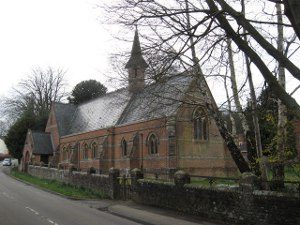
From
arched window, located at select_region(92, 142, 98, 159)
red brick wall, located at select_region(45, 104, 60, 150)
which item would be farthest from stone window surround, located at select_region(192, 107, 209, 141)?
red brick wall, located at select_region(45, 104, 60, 150)

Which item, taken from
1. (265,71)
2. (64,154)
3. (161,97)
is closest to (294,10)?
(265,71)

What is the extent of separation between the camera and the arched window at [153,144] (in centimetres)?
3472

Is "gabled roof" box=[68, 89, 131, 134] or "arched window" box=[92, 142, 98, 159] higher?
"gabled roof" box=[68, 89, 131, 134]

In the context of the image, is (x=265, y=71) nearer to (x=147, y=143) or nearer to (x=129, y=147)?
(x=147, y=143)

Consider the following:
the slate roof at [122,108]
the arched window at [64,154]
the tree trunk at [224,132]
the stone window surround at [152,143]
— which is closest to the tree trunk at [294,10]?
the slate roof at [122,108]

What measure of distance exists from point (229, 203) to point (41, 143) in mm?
43523

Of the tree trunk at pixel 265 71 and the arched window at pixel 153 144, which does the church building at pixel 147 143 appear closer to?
the arched window at pixel 153 144

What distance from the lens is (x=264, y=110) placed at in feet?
41.4

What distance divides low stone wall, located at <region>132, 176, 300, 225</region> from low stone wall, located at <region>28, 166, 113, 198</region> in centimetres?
447

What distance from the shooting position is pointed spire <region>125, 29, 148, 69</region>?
1089cm

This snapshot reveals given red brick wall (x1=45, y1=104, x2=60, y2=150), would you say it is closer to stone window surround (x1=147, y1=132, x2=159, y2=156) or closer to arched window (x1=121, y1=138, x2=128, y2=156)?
arched window (x1=121, y1=138, x2=128, y2=156)

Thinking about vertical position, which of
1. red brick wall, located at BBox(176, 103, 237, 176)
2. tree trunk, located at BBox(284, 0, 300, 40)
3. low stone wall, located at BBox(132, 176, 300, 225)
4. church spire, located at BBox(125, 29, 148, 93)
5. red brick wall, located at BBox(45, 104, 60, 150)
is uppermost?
red brick wall, located at BBox(45, 104, 60, 150)

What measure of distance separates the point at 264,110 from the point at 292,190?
257 centimetres

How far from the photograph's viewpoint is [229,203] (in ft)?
45.3
